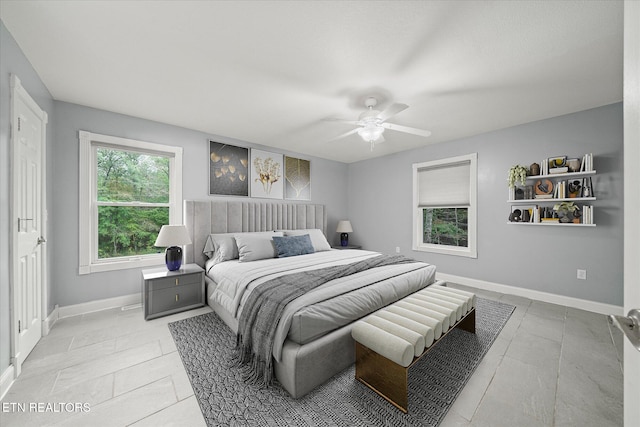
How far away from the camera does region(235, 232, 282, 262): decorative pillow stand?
3283mm

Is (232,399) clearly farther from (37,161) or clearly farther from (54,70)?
(54,70)

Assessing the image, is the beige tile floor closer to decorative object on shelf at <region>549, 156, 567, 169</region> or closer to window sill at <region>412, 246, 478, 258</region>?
window sill at <region>412, 246, 478, 258</region>

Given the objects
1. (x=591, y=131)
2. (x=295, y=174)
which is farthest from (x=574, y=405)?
(x=295, y=174)

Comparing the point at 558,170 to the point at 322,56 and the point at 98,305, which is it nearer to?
the point at 322,56

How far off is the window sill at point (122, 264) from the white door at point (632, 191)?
416 centimetres

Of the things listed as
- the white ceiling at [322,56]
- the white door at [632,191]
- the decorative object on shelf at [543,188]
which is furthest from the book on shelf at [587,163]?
the white door at [632,191]

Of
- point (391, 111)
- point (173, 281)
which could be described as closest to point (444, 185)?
point (391, 111)

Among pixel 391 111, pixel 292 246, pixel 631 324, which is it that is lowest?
pixel 292 246

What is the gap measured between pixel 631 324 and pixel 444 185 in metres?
4.24

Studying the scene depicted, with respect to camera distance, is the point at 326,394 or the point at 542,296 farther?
the point at 542,296

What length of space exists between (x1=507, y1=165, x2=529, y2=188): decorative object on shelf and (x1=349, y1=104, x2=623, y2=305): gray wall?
0.17 meters

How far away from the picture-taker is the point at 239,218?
3.97 metres

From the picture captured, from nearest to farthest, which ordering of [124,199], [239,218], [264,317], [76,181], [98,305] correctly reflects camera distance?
[264,317] → [76,181] → [98,305] → [124,199] → [239,218]

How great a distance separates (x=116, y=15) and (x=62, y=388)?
8.43 feet
